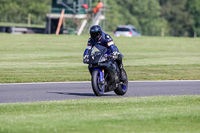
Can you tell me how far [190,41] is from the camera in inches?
1667

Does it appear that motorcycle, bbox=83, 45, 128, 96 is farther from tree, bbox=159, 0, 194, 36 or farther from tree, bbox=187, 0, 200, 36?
tree, bbox=159, 0, 194, 36

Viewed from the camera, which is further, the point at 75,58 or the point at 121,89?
the point at 75,58

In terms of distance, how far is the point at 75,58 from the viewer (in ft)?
95.6

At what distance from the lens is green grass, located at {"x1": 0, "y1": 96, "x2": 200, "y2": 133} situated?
332 inches

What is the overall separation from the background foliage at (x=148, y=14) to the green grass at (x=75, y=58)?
4867cm

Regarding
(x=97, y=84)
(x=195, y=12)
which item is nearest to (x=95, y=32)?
(x=97, y=84)

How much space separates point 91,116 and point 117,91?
3843mm

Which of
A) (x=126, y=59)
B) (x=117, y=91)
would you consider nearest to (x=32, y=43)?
(x=126, y=59)

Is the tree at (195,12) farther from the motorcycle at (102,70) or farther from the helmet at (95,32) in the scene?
the helmet at (95,32)

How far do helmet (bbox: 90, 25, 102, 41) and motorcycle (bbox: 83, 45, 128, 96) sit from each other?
22cm

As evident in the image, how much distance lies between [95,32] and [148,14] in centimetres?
9364

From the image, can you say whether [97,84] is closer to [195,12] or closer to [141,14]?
[195,12]

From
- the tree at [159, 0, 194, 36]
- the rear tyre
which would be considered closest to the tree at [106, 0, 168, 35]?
the tree at [159, 0, 194, 36]

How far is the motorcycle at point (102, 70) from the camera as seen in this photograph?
12.4m
